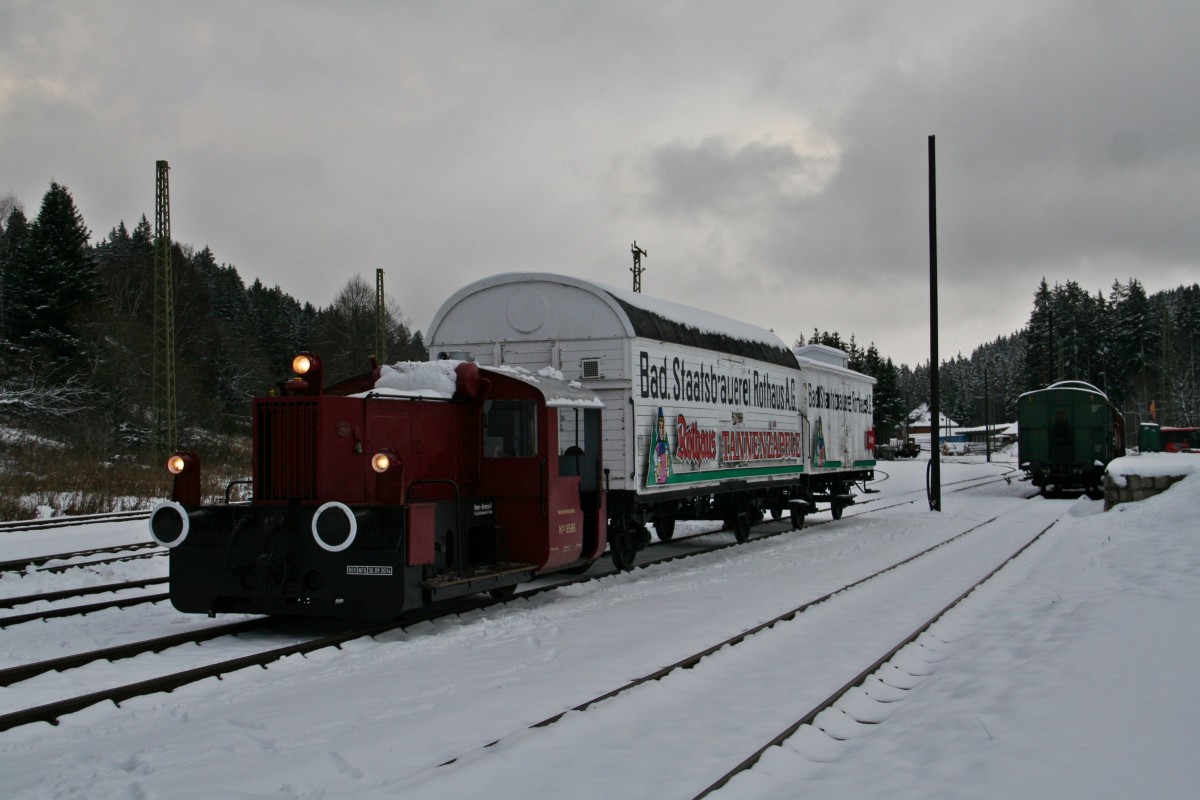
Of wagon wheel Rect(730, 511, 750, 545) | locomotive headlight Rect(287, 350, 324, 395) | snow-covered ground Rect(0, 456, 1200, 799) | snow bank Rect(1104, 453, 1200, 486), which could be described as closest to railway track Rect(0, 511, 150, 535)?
snow-covered ground Rect(0, 456, 1200, 799)

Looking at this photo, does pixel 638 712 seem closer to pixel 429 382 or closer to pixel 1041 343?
pixel 429 382

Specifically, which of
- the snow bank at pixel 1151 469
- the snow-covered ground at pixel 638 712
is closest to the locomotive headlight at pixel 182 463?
the snow-covered ground at pixel 638 712

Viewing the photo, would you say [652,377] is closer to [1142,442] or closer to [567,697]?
[567,697]

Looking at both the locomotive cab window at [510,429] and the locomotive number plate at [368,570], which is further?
the locomotive cab window at [510,429]

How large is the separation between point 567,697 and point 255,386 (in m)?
59.0

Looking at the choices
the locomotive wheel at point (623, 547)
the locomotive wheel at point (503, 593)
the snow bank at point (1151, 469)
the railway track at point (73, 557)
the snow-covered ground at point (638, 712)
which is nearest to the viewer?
the snow-covered ground at point (638, 712)

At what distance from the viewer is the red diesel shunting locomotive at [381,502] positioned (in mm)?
8438

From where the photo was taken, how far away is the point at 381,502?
8.54 meters

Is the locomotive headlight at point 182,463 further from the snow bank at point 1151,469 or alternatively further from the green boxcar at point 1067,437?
the green boxcar at point 1067,437

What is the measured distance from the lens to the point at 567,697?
21.5ft

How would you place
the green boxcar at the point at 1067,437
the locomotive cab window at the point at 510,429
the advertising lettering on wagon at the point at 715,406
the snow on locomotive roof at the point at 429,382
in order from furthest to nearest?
the green boxcar at the point at 1067,437 → the advertising lettering on wagon at the point at 715,406 → the locomotive cab window at the point at 510,429 → the snow on locomotive roof at the point at 429,382

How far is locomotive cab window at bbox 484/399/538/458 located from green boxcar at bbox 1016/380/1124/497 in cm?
2553

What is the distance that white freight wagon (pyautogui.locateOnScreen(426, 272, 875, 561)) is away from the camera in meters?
12.8

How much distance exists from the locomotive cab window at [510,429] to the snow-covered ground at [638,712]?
5.57ft
